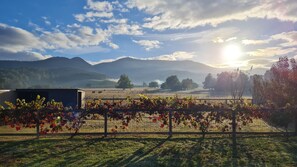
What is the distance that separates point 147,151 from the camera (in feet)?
32.5

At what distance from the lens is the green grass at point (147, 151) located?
342 inches

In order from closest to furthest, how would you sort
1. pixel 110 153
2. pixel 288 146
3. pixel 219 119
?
pixel 110 153
pixel 288 146
pixel 219 119

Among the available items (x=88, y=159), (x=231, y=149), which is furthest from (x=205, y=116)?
(x=88, y=159)

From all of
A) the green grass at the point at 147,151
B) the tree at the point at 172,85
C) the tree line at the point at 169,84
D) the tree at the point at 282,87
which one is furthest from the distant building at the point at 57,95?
the tree at the point at 172,85

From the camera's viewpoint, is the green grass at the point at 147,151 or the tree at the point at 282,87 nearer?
the green grass at the point at 147,151

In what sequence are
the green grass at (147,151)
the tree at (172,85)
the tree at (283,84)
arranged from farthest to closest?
the tree at (172,85) < the tree at (283,84) < the green grass at (147,151)

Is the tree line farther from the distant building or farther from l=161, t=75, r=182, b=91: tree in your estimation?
the distant building

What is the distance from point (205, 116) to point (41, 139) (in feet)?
22.8

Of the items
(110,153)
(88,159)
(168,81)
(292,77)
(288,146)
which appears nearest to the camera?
(88,159)

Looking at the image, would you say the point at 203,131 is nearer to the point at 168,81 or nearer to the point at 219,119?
the point at 219,119

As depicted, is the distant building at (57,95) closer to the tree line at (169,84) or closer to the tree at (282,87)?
the tree at (282,87)

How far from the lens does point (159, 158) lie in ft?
29.7

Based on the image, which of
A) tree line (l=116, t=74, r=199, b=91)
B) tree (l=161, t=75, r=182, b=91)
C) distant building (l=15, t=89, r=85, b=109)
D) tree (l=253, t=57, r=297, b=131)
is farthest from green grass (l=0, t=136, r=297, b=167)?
tree (l=161, t=75, r=182, b=91)

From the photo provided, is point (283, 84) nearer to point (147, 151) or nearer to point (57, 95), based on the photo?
point (147, 151)
